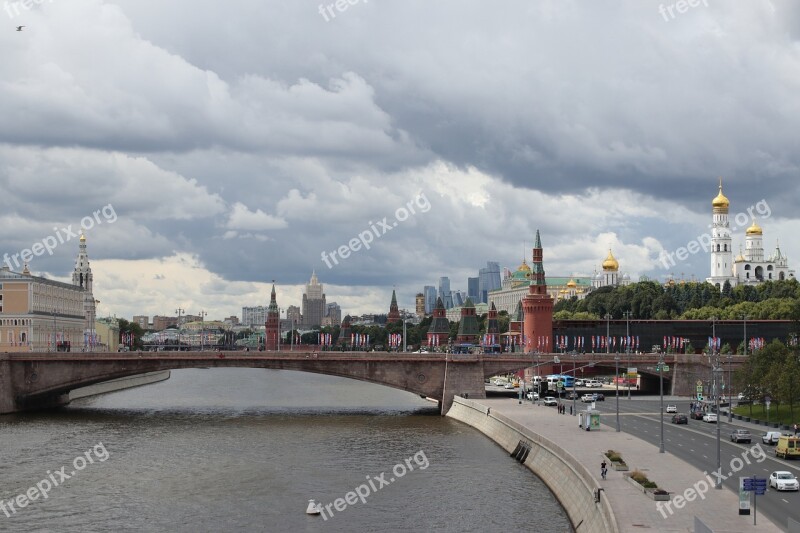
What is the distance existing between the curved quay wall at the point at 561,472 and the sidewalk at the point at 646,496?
0.74m

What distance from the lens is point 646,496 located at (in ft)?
164

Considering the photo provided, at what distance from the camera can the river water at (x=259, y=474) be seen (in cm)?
5694

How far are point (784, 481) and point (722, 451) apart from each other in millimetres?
16519

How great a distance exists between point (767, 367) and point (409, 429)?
3429 cm

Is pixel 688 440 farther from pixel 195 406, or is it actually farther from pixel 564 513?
pixel 195 406

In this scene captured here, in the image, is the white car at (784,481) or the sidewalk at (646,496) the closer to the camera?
the sidewalk at (646,496)

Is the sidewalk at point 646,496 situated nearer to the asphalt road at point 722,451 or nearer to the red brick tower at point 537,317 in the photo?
the asphalt road at point 722,451

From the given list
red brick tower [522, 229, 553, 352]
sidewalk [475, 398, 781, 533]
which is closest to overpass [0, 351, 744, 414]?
sidewalk [475, 398, 781, 533]

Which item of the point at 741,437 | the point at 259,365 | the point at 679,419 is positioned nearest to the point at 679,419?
the point at 679,419

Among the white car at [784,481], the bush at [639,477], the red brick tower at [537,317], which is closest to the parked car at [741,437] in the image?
the white car at [784,481]

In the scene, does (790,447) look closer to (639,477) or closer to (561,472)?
(561,472)

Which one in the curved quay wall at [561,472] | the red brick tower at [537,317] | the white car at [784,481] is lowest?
the curved quay wall at [561,472]

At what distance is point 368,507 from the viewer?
6050 centimetres

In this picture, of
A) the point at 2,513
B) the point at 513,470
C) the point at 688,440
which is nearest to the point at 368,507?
the point at 513,470
